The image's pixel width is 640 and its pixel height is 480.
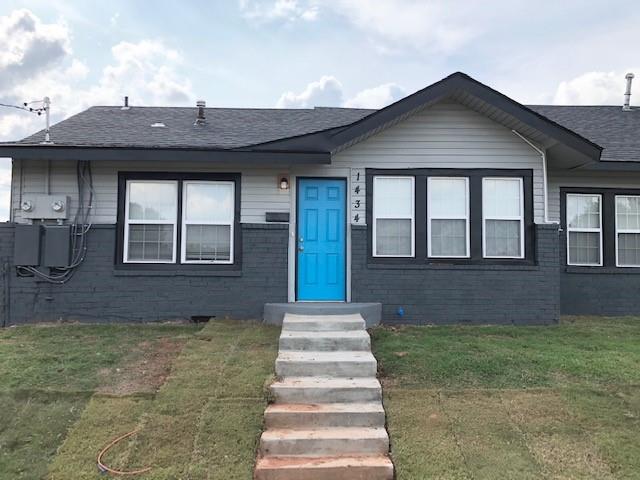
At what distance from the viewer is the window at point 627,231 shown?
9.11 m

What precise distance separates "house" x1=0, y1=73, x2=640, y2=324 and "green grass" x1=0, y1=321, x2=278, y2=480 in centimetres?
131

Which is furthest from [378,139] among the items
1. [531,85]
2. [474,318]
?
[531,85]

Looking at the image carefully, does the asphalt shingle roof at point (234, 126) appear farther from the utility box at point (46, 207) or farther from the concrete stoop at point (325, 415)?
the concrete stoop at point (325, 415)

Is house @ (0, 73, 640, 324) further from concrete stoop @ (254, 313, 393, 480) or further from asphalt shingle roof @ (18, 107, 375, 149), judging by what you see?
concrete stoop @ (254, 313, 393, 480)

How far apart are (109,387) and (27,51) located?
30.6ft

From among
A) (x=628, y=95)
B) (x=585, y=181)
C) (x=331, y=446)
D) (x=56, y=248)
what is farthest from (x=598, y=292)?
(x=56, y=248)

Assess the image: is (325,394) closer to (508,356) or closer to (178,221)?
(508,356)

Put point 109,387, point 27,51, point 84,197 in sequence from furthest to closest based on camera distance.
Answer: point 27,51, point 84,197, point 109,387

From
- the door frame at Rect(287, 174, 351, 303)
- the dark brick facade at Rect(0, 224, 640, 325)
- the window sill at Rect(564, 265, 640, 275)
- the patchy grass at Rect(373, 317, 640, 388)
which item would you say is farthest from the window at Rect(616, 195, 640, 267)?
the door frame at Rect(287, 174, 351, 303)

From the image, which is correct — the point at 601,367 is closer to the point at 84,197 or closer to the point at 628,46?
the point at 84,197

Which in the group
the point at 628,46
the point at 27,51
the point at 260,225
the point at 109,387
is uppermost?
the point at 628,46

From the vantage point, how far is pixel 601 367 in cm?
555

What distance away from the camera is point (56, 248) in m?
7.60

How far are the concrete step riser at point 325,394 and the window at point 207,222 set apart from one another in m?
3.63
